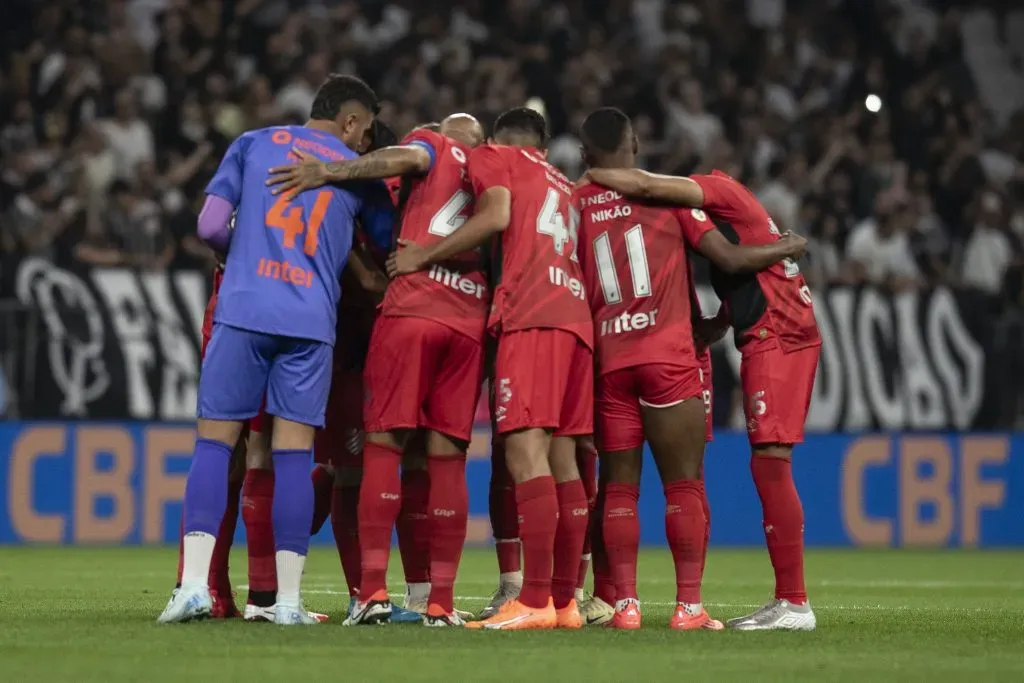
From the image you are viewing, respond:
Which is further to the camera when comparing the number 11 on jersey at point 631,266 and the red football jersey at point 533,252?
the number 11 on jersey at point 631,266

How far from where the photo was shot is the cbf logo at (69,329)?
14.7 metres

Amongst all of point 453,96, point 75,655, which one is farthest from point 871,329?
point 75,655

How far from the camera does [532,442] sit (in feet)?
25.3

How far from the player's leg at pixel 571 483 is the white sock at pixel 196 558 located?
1582 millimetres

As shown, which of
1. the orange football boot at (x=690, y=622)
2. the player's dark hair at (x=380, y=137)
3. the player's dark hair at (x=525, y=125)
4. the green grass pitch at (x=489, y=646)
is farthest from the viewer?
the player's dark hair at (x=380, y=137)

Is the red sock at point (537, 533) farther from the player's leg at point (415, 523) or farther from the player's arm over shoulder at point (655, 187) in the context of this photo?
the player's arm over shoulder at point (655, 187)

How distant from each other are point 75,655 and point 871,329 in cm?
1188

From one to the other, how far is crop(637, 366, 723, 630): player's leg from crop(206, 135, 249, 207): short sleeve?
6.61 feet

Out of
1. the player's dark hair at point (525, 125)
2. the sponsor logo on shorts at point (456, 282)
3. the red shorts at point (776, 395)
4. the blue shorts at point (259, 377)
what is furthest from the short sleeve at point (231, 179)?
the red shorts at point (776, 395)

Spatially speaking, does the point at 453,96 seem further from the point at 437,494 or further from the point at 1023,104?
the point at 437,494

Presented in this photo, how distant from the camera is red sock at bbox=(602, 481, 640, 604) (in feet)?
25.7

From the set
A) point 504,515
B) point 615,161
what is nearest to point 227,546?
point 504,515

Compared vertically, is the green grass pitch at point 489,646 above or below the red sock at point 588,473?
below

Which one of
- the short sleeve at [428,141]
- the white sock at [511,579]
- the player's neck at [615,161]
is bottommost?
the white sock at [511,579]
